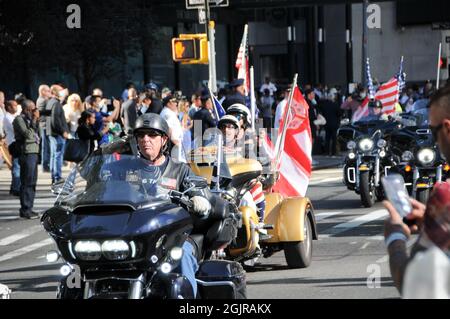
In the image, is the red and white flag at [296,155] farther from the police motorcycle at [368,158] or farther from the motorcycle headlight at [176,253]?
the motorcycle headlight at [176,253]

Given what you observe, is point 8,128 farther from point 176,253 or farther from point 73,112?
point 176,253

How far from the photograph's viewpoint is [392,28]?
55375 mm

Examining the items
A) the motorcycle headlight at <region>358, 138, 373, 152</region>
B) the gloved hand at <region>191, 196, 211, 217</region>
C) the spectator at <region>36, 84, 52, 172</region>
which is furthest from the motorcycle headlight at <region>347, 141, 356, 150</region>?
the gloved hand at <region>191, 196, 211, 217</region>

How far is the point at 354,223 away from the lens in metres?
15.8

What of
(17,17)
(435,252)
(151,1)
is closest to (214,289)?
(435,252)

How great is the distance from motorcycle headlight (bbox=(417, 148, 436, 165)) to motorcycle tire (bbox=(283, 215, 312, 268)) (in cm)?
514

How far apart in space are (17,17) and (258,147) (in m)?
18.5

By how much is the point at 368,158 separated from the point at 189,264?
11.4 metres

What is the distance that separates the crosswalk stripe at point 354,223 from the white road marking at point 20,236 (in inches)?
154

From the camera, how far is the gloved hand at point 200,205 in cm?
729

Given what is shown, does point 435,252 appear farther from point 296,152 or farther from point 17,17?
point 17,17

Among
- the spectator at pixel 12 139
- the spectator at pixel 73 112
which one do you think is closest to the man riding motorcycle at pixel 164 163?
the spectator at pixel 12 139

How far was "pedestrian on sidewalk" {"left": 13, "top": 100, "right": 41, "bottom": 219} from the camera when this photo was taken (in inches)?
693

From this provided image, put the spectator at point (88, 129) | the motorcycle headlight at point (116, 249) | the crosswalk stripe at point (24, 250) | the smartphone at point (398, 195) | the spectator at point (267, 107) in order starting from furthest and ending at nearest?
the spectator at point (267, 107) → the spectator at point (88, 129) → the crosswalk stripe at point (24, 250) → the motorcycle headlight at point (116, 249) → the smartphone at point (398, 195)
